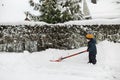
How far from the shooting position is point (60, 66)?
11.9 meters

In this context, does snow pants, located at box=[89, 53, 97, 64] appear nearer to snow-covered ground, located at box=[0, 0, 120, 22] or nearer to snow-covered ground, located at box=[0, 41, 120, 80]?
snow-covered ground, located at box=[0, 41, 120, 80]

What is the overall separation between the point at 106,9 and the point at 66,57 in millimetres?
19558

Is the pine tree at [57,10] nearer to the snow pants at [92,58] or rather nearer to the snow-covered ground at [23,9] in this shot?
the snow pants at [92,58]

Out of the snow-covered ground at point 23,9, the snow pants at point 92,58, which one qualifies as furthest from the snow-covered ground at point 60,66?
the snow-covered ground at point 23,9

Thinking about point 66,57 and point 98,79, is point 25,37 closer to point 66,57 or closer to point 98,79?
point 66,57

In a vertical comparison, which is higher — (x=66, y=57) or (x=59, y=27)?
(x=59, y=27)

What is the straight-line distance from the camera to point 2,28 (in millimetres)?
14430

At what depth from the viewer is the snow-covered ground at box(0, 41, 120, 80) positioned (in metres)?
10.7

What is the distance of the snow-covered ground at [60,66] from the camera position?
10.7 meters

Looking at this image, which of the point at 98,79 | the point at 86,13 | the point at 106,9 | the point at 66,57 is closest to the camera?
the point at 98,79

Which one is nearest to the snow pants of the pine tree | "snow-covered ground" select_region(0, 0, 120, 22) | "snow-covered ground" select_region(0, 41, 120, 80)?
"snow-covered ground" select_region(0, 41, 120, 80)

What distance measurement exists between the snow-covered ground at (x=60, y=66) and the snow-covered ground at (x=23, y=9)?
12078 millimetres

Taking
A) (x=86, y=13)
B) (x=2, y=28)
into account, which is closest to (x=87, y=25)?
(x=2, y=28)

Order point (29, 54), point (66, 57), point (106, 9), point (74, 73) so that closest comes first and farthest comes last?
point (74, 73), point (66, 57), point (29, 54), point (106, 9)
